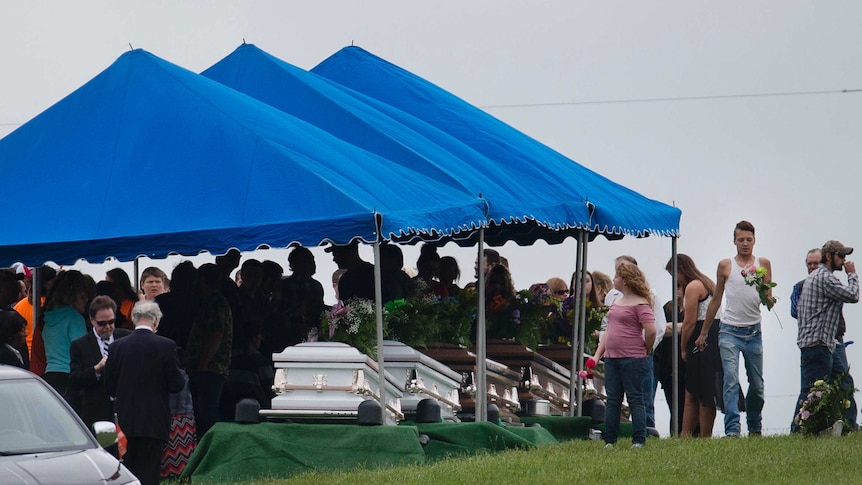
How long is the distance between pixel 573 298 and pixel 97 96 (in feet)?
19.4

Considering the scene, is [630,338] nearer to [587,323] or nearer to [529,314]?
[529,314]

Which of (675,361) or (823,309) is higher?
(823,309)

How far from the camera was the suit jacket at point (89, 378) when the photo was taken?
35.8 feet

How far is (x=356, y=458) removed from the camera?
454 inches

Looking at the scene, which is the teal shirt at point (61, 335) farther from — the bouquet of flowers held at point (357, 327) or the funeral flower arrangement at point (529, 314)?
the funeral flower arrangement at point (529, 314)

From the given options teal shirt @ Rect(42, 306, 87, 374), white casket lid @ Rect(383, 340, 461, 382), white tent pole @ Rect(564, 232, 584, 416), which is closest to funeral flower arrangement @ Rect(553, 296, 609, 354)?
white tent pole @ Rect(564, 232, 584, 416)

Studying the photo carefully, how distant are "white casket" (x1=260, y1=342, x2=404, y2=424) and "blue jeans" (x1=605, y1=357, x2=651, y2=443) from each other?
2.12 m

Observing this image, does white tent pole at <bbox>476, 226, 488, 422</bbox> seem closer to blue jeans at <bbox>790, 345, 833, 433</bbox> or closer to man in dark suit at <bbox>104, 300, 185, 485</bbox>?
blue jeans at <bbox>790, 345, 833, 433</bbox>

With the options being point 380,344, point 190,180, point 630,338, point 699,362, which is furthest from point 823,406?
point 190,180

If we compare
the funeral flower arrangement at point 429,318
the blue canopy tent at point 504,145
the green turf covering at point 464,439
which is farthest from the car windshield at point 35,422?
the blue canopy tent at point 504,145

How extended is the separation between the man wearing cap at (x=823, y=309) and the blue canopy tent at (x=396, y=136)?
2.28 meters

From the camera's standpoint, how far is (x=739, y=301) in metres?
14.0

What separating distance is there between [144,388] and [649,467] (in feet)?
12.2

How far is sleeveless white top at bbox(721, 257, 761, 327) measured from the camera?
13.9 m
